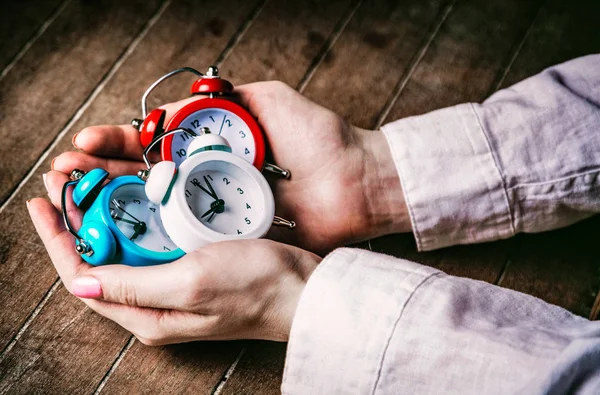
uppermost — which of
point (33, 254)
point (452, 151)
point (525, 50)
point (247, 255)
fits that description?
point (525, 50)

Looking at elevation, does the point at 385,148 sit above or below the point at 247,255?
above

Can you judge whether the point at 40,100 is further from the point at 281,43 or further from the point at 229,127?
the point at 281,43

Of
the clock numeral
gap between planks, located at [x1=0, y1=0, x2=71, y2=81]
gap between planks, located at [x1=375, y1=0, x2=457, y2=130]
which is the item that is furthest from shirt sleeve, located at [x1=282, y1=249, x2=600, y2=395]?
gap between planks, located at [x1=0, y1=0, x2=71, y2=81]

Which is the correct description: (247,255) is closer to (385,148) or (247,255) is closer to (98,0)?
(385,148)

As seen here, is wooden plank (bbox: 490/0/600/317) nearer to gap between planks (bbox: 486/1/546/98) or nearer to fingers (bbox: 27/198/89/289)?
gap between planks (bbox: 486/1/546/98)

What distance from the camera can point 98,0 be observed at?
5.13 ft

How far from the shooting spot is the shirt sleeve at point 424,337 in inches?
34.3

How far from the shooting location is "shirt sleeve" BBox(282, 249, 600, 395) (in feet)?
2.86

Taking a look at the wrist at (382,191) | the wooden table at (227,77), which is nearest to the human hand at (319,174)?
the wrist at (382,191)

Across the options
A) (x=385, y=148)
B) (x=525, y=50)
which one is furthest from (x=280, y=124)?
(x=525, y=50)

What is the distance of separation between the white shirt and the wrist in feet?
0.16

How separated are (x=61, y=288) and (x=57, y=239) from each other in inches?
7.2

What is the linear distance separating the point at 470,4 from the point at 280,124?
28.0 inches

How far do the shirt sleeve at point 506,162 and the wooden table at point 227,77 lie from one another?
0.41 ft
